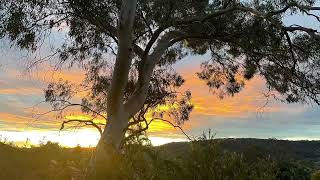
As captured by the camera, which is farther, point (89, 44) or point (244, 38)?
point (89, 44)

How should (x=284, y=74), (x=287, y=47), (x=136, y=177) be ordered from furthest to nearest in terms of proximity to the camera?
1. (x=284, y=74)
2. (x=287, y=47)
3. (x=136, y=177)

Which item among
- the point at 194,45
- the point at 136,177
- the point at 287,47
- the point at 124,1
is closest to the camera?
the point at 136,177

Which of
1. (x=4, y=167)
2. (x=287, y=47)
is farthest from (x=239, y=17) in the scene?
(x=4, y=167)

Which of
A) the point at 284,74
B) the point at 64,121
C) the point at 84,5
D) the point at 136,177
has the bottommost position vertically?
the point at 136,177

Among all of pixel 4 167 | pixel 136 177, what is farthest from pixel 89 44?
pixel 136 177

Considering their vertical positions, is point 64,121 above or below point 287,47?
below

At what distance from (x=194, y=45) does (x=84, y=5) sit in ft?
21.4

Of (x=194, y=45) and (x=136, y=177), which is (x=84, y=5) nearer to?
(x=194, y=45)

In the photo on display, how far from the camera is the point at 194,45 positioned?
21562 mm

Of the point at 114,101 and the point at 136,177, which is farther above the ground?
the point at 114,101

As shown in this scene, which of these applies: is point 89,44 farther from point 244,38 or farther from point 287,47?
point 287,47

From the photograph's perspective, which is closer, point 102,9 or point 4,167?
point 4,167

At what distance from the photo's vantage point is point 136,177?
9648 mm

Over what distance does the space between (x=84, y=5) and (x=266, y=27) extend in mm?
5754
